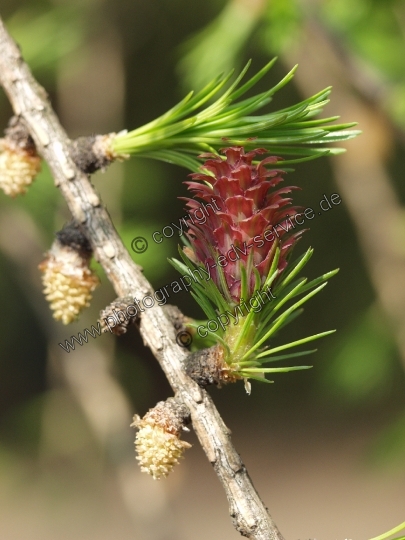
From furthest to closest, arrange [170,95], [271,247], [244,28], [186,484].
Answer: [186,484]
[170,95]
[244,28]
[271,247]

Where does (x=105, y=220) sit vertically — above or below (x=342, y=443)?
above

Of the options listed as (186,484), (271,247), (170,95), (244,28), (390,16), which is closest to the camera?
(271,247)

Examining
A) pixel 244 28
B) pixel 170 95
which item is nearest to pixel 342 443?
pixel 170 95

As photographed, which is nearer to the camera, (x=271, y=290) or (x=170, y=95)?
(x=271, y=290)

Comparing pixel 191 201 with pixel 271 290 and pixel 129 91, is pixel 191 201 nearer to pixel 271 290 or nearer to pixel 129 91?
pixel 271 290

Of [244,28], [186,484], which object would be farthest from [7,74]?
[186,484]

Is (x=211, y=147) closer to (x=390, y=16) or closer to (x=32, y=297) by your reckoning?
(x=32, y=297)

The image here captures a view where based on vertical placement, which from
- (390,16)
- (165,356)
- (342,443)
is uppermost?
(390,16)
